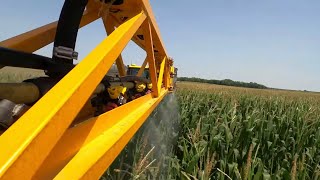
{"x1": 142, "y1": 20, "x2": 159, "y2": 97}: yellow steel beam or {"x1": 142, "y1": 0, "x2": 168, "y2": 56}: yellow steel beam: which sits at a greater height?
{"x1": 142, "y1": 0, "x2": 168, "y2": 56}: yellow steel beam

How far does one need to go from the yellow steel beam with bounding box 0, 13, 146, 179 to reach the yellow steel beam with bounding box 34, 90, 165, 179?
213 mm

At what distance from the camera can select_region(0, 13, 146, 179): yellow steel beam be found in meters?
0.90

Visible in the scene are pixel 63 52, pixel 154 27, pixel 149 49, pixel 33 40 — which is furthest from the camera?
pixel 154 27

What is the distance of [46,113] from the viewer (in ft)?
3.44

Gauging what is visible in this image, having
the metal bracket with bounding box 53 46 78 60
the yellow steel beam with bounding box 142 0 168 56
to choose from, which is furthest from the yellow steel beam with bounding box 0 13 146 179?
the yellow steel beam with bounding box 142 0 168 56

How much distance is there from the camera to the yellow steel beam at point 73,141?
129 cm

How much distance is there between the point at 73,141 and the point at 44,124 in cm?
52

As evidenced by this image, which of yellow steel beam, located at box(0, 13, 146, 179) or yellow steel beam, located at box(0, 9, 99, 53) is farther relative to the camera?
yellow steel beam, located at box(0, 9, 99, 53)

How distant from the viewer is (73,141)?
1503 mm

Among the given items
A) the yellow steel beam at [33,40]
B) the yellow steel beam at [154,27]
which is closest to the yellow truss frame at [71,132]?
the yellow steel beam at [154,27]

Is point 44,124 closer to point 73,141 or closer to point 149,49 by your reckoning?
point 73,141

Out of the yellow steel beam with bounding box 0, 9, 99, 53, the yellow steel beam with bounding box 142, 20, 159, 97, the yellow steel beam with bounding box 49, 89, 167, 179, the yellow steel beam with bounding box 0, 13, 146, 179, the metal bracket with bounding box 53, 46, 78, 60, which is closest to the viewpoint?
the yellow steel beam with bounding box 0, 13, 146, 179

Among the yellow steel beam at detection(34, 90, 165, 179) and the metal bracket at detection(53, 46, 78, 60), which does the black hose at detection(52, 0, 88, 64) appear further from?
the yellow steel beam at detection(34, 90, 165, 179)

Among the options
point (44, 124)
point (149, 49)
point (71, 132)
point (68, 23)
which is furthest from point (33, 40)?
point (44, 124)
